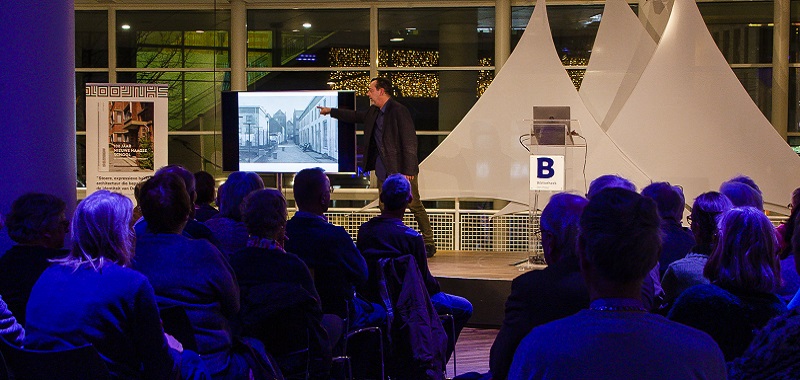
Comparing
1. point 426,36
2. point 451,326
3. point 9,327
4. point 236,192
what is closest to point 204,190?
point 236,192

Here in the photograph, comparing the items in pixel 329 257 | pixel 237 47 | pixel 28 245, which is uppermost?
pixel 237 47

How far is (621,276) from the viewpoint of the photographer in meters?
1.37

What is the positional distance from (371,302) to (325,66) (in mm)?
7323

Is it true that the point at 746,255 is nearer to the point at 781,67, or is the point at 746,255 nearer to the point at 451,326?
the point at 451,326

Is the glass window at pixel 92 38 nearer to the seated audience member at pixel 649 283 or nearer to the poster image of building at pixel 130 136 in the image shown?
the poster image of building at pixel 130 136

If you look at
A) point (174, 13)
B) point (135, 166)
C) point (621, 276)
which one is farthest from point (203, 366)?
point (174, 13)

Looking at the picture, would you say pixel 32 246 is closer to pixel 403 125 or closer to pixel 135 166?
pixel 403 125

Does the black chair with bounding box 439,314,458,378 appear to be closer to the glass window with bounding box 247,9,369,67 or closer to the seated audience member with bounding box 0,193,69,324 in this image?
the seated audience member with bounding box 0,193,69,324

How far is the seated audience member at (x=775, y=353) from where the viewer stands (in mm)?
1770

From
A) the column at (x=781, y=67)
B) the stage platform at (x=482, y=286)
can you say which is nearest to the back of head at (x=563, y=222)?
the stage platform at (x=482, y=286)

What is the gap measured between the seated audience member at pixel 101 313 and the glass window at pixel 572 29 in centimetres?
894

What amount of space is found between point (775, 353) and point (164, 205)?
6.37 ft

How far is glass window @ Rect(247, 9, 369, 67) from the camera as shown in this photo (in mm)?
11352

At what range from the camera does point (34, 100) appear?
478cm
